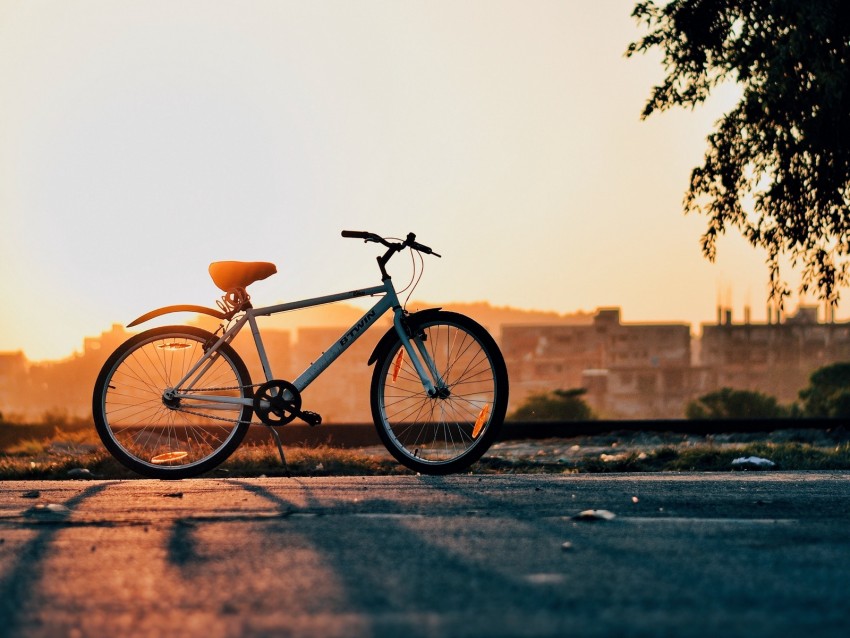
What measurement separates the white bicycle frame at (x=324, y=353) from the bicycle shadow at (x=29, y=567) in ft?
5.70

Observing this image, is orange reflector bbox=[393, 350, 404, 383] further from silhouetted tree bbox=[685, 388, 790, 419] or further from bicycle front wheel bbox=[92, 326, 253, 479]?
silhouetted tree bbox=[685, 388, 790, 419]

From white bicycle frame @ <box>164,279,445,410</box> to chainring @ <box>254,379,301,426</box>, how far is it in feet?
0.25

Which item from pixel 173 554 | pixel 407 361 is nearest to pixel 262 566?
pixel 173 554

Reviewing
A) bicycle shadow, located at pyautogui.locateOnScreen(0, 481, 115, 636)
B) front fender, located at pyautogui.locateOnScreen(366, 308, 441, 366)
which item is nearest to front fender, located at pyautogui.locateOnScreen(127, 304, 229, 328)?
front fender, located at pyautogui.locateOnScreen(366, 308, 441, 366)

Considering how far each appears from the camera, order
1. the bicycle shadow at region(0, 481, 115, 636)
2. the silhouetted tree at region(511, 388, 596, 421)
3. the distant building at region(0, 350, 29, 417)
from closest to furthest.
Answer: the bicycle shadow at region(0, 481, 115, 636) → the silhouetted tree at region(511, 388, 596, 421) → the distant building at region(0, 350, 29, 417)

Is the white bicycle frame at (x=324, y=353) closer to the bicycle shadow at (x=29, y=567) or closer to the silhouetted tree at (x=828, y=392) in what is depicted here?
the bicycle shadow at (x=29, y=567)

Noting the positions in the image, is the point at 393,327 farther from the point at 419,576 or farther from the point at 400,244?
the point at 419,576

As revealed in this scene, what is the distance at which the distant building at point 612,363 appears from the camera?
9538 centimetres

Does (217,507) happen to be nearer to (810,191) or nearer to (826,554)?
(826,554)

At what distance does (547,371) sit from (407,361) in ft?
304

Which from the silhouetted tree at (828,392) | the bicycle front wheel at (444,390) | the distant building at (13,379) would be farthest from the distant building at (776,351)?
the bicycle front wheel at (444,390)

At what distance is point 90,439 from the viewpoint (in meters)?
18.9

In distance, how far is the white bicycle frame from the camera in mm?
7105

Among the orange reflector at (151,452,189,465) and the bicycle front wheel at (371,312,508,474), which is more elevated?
the bicycle front wheel at (371,312,508,474)
